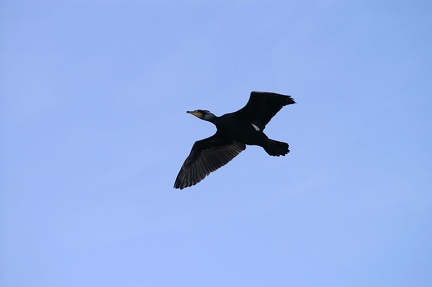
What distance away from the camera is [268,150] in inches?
750

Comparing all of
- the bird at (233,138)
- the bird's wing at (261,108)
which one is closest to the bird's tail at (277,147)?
the bird at (233,138)

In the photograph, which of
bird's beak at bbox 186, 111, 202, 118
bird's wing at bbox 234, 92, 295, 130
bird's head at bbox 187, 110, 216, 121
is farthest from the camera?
bird's beak at bbox 186, 111, 202, 118

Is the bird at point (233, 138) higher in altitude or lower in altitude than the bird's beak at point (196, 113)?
lower

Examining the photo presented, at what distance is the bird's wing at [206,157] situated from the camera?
20984 mm

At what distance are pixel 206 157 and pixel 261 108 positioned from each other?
301 centimetres

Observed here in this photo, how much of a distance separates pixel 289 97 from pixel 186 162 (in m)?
4.65

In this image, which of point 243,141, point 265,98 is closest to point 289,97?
point 265,98

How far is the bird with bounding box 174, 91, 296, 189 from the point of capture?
18812 millimetres

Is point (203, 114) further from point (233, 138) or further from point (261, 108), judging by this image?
point (261, 108)

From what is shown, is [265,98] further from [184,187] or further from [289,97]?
[184,187]

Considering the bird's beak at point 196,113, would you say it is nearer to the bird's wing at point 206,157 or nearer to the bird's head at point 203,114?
the bird's head at point 203,114

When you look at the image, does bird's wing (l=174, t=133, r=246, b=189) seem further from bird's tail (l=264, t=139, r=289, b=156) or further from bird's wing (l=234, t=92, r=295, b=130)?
bird's tail (l=264, t=139, r=289, b=156)

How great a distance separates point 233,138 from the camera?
770 inches

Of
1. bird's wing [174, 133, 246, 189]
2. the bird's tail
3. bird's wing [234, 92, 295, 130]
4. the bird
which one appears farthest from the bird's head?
the bird's tail
